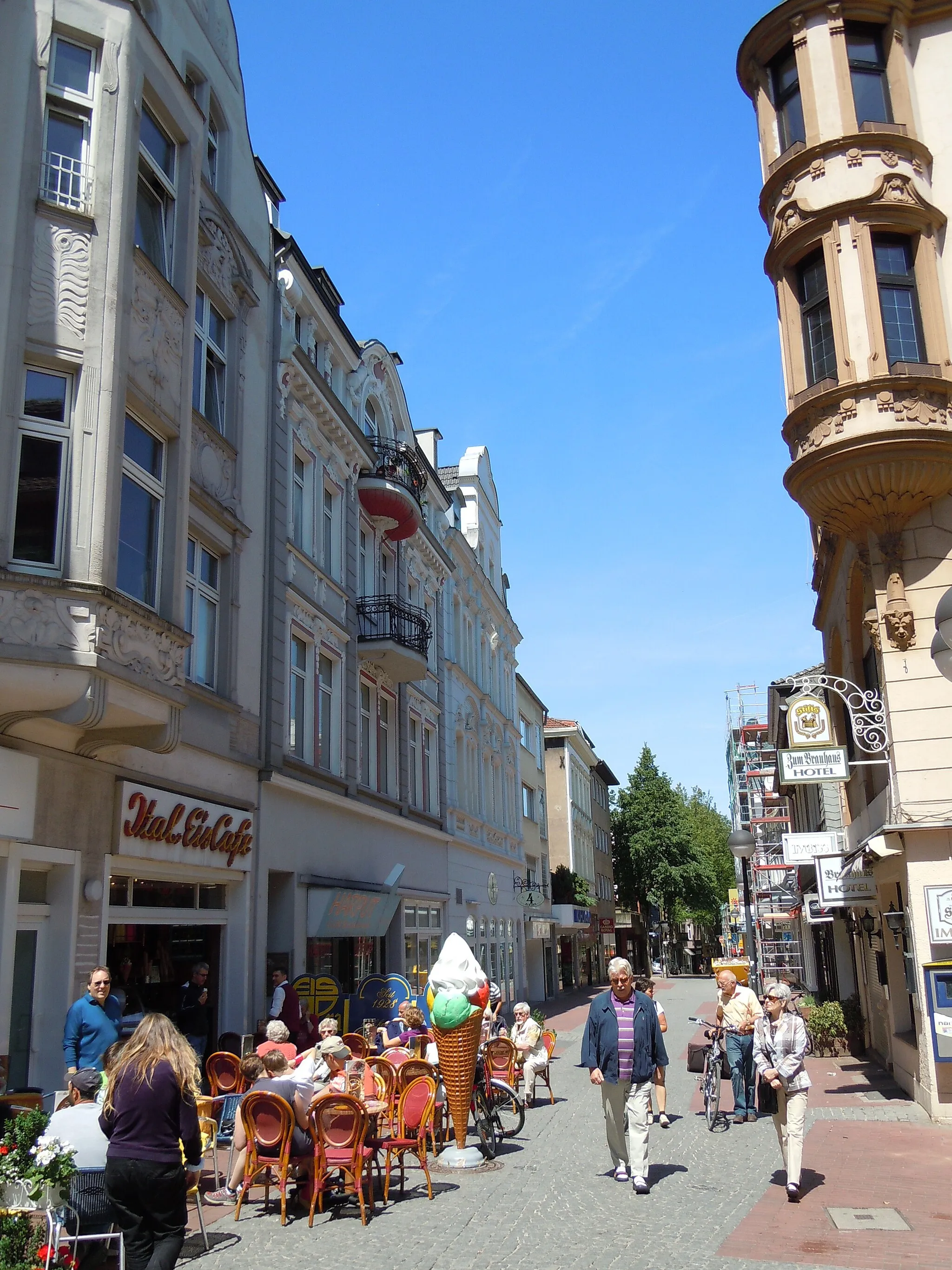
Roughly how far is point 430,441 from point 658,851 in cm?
4057

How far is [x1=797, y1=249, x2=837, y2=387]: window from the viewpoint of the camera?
14.9 m

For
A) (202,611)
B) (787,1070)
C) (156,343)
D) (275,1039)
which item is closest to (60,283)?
(156,343)

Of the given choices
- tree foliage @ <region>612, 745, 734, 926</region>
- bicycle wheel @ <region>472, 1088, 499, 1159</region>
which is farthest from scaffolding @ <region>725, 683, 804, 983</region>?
bicycle wheel @ <region>472, 1088, 499, 1159</region>

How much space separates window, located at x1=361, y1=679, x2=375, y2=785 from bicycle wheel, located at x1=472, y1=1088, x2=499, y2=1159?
10.3 metres

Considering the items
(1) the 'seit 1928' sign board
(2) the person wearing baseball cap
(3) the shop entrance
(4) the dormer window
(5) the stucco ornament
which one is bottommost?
(2) the person wearing baseball cap

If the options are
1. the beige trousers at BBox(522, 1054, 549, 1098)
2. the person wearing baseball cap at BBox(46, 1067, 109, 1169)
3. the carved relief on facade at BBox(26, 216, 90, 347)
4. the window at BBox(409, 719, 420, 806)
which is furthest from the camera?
the window at BBox(409, 719, 420, 806)

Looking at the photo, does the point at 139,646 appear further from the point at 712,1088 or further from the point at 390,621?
the point at 390,621

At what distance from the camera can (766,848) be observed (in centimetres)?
5234

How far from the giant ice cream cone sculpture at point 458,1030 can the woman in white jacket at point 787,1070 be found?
2.70m

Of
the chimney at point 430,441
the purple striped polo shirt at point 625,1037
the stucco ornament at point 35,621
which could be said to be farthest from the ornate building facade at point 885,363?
the chimney at point 430,441

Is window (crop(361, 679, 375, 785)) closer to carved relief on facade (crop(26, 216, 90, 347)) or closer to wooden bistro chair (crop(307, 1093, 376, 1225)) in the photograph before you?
carved relief on facade (crop(26, 216, 90, 347))

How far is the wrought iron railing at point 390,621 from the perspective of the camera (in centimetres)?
2086

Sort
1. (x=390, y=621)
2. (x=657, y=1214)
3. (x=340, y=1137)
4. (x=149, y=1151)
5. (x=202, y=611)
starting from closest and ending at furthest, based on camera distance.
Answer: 1. (x=149, y=1151)
2. (x=657, y=1214)
3. (x=340, y=1137)
4. (x=202, y=611)
5. (x=390, y=621)

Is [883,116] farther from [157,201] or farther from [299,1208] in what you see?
[299,1208]
